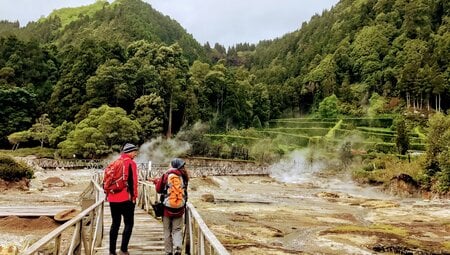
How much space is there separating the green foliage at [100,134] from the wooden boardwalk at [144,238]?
129 feet

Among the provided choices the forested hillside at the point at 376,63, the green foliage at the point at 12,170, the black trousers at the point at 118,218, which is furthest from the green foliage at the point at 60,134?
the forested hillside at the point at 376,63

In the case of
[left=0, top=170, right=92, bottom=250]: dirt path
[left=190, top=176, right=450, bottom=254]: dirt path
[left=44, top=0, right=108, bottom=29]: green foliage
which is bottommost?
[left=190, top=176, right=450, bottom=254]: dirt path

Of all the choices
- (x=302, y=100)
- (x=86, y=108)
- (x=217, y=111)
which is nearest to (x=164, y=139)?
(x=86, y=108)

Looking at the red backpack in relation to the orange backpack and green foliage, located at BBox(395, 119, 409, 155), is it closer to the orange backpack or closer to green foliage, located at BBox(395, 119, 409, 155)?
the orange backpack

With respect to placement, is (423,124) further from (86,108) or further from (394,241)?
(394,241)

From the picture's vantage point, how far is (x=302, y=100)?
122250 mm

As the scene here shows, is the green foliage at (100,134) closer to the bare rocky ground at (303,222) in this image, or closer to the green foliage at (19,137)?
the green foliage at (19,137)

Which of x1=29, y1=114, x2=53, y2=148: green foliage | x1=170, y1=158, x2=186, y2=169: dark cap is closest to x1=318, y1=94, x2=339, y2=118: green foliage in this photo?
x1=29, y1=114, x2=53, y2=148: green foliage

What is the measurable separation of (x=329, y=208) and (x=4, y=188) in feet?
71.7

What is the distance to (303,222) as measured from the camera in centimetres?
2297

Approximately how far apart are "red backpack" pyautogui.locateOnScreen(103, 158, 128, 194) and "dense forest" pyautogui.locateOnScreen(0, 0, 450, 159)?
45.5 metres

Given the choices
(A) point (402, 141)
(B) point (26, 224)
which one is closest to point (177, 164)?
(B) point (26, 224)

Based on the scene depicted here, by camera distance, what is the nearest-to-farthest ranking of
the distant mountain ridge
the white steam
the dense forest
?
1. the white steam
2. the dense forest
3. the distant mountain ridge

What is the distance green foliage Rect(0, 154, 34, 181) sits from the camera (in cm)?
3052
